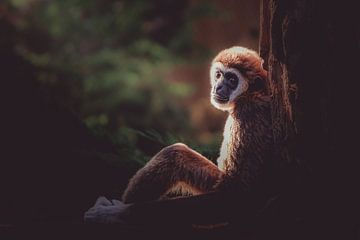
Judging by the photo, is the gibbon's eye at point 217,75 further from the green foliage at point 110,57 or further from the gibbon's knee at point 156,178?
the green foliage at point 110,57

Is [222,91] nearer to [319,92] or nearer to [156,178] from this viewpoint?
[156,178]

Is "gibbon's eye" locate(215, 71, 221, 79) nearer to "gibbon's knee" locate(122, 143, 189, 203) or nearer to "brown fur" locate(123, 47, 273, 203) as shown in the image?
"brown fur" locate(123, 47, 273, 203)

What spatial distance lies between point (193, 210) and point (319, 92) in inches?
38.1

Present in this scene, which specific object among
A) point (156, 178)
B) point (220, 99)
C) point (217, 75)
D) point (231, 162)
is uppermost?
point (217, 75)

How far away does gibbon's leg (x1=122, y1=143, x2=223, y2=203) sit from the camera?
10.8 feet

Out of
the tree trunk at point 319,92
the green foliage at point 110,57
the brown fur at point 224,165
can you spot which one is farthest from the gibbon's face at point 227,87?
the green foliage at point 110,57

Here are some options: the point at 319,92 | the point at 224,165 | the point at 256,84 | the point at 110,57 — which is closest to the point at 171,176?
the point at 224,165

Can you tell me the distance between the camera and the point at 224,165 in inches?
137

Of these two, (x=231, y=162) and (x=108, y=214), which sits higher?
(x=231, y=162)

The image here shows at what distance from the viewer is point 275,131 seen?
9.88 ft

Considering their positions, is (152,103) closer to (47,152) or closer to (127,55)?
(127,55)

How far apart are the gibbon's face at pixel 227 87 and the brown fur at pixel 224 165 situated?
11 centimetres

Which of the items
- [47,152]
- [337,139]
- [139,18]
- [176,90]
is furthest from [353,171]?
[176,90]

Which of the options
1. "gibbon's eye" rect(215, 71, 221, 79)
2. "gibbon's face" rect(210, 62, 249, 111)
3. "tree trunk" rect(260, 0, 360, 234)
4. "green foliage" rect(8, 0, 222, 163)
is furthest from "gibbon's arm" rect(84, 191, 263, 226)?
"green foliage" rect(8, 0, 222, 163)
